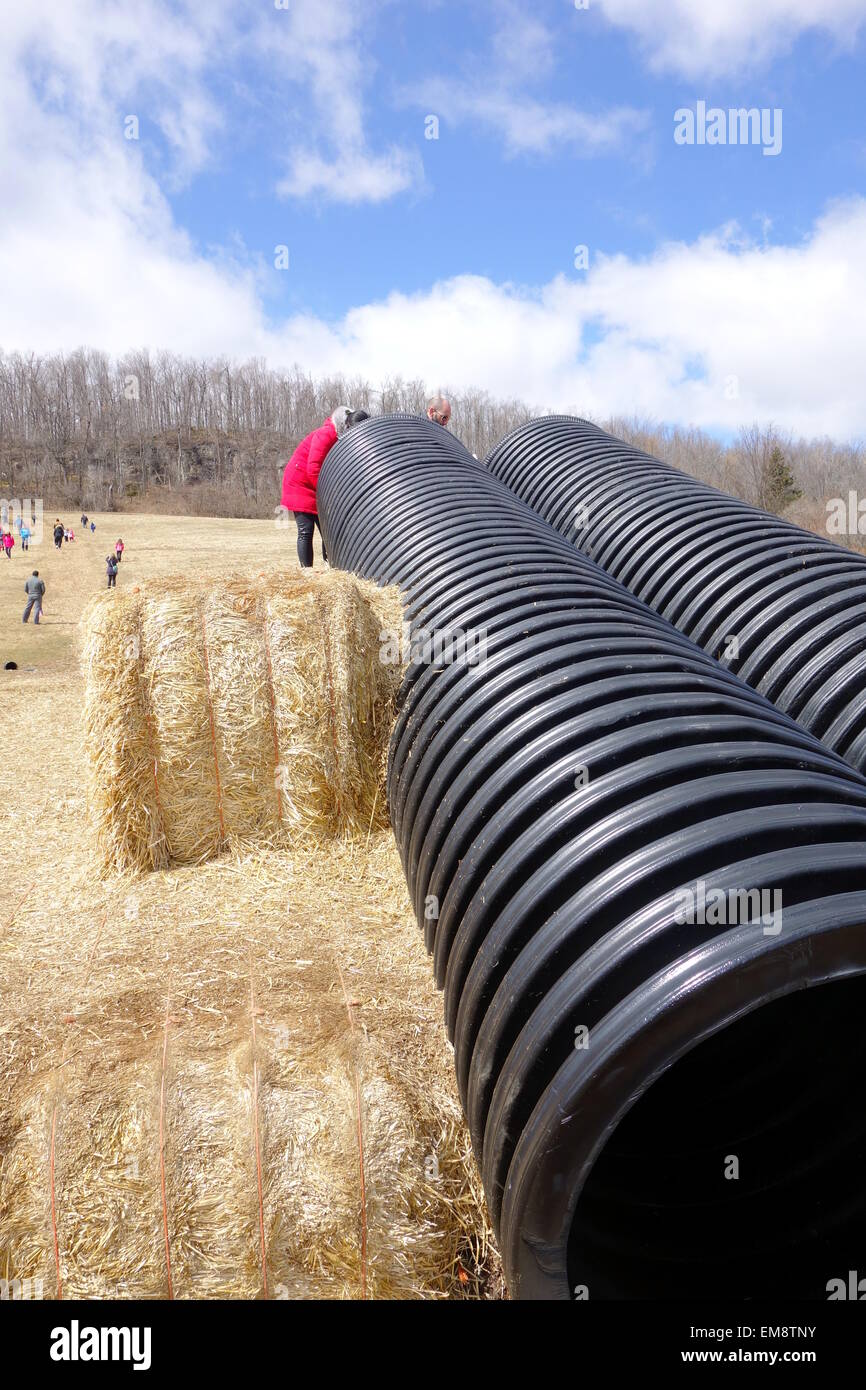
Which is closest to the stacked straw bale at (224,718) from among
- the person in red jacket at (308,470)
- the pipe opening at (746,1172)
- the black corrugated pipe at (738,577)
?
the black corrugated pipe at (738,577)

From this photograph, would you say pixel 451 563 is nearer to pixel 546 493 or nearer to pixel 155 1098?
pixel 155 1098

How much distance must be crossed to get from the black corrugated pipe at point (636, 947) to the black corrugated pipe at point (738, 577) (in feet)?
3.29

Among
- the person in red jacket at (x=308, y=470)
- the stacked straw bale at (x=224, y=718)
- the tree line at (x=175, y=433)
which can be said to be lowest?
the stacked straw bale at (x=224, y=718)

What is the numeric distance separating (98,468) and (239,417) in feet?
41.3

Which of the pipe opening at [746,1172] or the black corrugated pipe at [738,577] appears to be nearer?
the pipe opening at [746,1172]


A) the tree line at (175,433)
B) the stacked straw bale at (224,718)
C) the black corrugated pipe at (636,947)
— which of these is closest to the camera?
the black corrugated pipe at (636,947)

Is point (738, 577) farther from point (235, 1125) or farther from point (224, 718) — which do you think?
point (235, 1125)

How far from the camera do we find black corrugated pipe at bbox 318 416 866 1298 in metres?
2.33

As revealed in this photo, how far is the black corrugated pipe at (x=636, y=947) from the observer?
2.33 meters

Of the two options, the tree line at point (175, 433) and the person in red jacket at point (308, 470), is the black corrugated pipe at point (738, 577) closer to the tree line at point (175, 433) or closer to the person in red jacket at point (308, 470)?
the person in red jacket at point (308, 470)

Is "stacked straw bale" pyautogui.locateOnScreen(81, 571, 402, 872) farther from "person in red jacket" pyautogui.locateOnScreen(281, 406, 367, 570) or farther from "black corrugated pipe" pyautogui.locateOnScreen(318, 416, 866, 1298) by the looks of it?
"person in red jacket" pyautogui.locateOnScreen(281, 406, 367, 570)

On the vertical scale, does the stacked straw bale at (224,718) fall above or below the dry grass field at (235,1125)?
above

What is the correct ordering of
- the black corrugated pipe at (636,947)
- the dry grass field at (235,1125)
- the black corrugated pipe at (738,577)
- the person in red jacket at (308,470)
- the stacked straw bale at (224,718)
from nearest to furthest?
the black corrugated pipe at (636,947) < the dry grass field at (235,1125) < the black corrugated pipe at (738,577) < the stacked straw bale at (224,718) < the person in red jacket at (308,470)

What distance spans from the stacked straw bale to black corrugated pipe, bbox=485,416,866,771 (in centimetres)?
217
